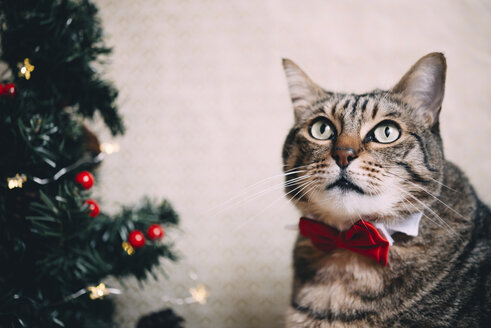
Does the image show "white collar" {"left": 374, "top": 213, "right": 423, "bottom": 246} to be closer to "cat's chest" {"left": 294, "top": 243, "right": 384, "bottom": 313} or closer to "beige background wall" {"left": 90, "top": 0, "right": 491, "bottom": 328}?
"cat's chest" {"left": 294, "top": 243, "right": 384, "bottom": 313}

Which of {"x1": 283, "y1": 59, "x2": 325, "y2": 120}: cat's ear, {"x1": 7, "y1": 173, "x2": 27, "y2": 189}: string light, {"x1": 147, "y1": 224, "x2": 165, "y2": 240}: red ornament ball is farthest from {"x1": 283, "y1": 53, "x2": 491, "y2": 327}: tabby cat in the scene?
{"x1": 7, "y1": 173, "x2": 27, "y2": 189}: string light

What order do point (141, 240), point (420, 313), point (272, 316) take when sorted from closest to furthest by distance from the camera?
point (420, 313) → point (141, 240) → point (272, 316)

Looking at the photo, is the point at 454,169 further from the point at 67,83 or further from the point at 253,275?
the point at 67,83

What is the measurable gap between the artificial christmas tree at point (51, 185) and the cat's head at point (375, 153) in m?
0.42

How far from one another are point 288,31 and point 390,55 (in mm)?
376

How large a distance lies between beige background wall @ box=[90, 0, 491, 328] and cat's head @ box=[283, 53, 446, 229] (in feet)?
1.39

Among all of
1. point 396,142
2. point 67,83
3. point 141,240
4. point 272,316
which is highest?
point 67,83

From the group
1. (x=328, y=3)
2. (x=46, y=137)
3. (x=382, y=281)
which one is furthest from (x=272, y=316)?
(x=328, y=3)

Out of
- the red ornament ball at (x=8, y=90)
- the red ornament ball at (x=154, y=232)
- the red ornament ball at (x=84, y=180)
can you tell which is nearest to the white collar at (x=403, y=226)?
the red ornament ball at (x=154, y=232)

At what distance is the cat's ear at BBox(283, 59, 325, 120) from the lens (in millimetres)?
800

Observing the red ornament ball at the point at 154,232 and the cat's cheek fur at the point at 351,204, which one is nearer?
the cat's cheek fur at the point at 351,204

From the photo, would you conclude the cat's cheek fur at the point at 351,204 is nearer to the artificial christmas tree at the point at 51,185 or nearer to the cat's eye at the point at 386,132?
the cat's eye at the point at 386,132

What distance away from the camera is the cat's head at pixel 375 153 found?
0.58 metres

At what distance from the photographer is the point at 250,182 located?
46.8 inches
